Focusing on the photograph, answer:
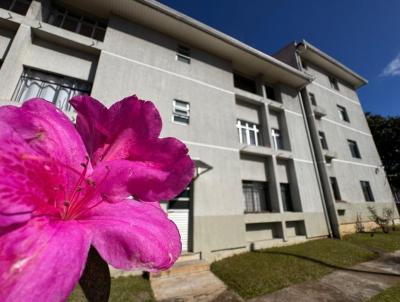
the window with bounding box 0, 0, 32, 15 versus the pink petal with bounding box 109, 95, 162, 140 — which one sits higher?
the window with bounding box 0, 0, 32, 15

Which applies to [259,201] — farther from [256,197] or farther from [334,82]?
[334,82]

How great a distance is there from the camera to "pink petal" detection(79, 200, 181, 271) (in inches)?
12.8

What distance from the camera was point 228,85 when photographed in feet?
36.8

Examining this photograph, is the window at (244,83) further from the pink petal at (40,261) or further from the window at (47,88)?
the pink petal at (40,261)

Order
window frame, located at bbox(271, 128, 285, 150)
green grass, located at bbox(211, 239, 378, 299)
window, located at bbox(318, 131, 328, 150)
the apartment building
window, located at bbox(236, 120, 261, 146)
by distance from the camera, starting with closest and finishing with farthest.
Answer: green grass, located at bbox(211, 239, 378, 299) < the apartment building < window, located at bbox(236, 120, 261, 146) < window frame, located at bbox(271, 128, 285, 150) < window, located at bbox(318, 131, 328, 150)

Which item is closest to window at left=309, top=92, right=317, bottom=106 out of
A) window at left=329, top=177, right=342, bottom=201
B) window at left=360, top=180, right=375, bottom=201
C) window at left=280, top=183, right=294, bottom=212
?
A: window at left=329, top=177, right=342, bottom=201

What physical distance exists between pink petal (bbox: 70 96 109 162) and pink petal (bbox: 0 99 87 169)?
0.05 feet

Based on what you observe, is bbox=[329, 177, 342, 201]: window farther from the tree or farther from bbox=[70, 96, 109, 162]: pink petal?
bbox=[70, 96, 109, 162]: pink petal

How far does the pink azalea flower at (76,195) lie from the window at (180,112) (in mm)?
8573

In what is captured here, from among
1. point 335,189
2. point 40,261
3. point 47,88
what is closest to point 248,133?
point 335,189

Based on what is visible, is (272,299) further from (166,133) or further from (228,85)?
(228,85)

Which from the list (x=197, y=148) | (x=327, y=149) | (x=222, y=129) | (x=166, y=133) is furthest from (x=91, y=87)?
(x=327, y=149)

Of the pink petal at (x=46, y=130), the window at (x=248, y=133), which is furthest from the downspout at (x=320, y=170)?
the pink petal at (x=46, y=130)

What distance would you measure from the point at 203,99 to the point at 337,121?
37.7 feet
